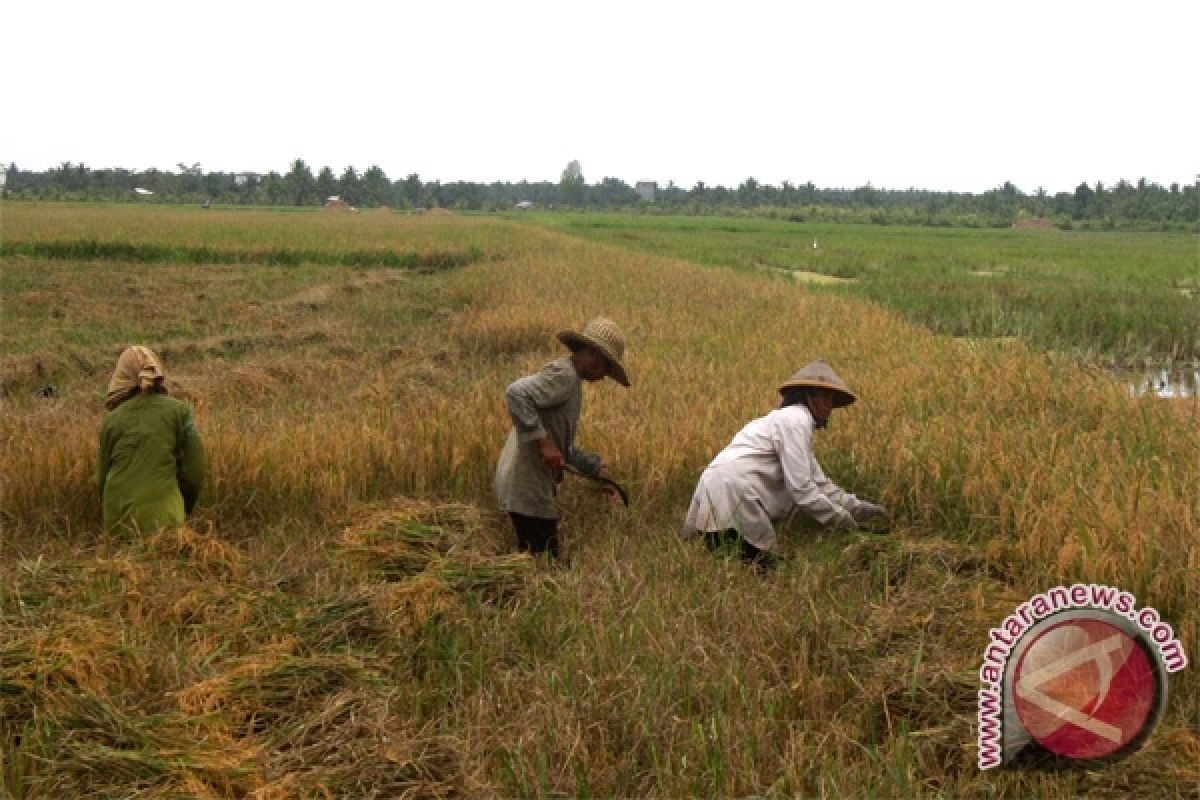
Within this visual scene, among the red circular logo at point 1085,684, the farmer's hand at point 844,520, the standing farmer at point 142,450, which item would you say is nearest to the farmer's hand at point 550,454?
the farmer's hand at point 844,520

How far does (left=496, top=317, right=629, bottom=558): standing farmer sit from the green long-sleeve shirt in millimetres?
1338

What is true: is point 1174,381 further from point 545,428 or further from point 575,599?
point 575,599

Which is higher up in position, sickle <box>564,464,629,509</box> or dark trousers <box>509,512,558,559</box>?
sickle <box>564,464,629,509</box>

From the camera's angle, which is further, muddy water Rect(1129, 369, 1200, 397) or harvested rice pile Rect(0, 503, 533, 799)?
muddy water Rect(1129, 369, 1200, 397)

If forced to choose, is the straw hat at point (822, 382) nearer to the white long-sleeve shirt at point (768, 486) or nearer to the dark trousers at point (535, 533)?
the white long-sleeve shirt at point (768, 486)

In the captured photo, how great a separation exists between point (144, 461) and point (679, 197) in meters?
114

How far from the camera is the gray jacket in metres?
3.60

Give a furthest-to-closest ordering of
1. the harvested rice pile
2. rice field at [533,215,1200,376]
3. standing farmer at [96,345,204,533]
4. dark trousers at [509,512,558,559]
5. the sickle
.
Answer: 1. rice field at [533,215,1200,376]
2. the sickle
3. dark trousers at [509,512,558,559]
4. standing farmer at [96,345,204,533]
5. the harvested rice pile

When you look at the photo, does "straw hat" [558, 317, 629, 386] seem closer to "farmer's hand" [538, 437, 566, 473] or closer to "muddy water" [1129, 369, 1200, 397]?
"farmer's hand" [538, 437, 566, 473]

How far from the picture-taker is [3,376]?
7023 mm

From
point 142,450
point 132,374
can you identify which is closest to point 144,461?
point 142,450

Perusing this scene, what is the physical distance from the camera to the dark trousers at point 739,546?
3486 mm

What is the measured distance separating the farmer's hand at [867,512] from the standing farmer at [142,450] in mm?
2748

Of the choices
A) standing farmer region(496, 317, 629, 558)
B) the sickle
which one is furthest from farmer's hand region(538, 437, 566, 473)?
the sickle
